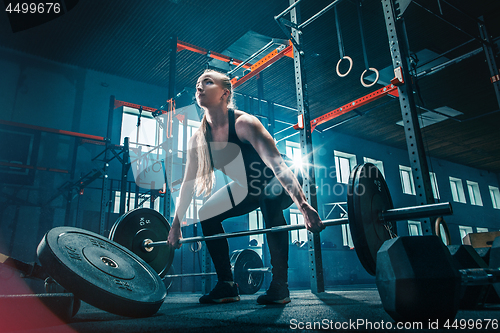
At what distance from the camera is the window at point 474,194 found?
41.8 ft

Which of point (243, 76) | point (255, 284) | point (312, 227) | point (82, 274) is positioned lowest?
point (255, 284)

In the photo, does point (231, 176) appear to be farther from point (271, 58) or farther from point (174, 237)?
point (271, 58)

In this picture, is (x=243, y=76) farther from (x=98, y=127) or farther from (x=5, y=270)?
(x=98, y=127)

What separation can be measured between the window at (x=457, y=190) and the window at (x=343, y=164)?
4959 millimetres

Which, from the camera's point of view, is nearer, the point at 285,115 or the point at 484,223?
the point at 285,115

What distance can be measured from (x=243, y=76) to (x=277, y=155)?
8.89ft

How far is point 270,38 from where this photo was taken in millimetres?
5188

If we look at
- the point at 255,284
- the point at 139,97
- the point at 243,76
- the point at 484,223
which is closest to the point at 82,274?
the point at 255,284

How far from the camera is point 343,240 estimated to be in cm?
883

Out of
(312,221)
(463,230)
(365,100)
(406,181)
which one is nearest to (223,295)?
(312,221)

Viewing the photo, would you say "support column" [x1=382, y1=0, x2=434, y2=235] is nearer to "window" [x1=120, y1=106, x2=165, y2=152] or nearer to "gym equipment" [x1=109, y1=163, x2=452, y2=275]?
"gym equipment" [x1=109, y1=163, x2=452, y2=275]

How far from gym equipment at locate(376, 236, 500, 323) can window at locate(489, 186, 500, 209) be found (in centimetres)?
1578

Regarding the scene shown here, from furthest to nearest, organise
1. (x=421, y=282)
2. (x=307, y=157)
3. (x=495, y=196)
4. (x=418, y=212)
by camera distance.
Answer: (x=495, y=196)
(x=307, y=157)
(x=418, y=212)
(x=421, y=282)

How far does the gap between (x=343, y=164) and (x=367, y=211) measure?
909cm
